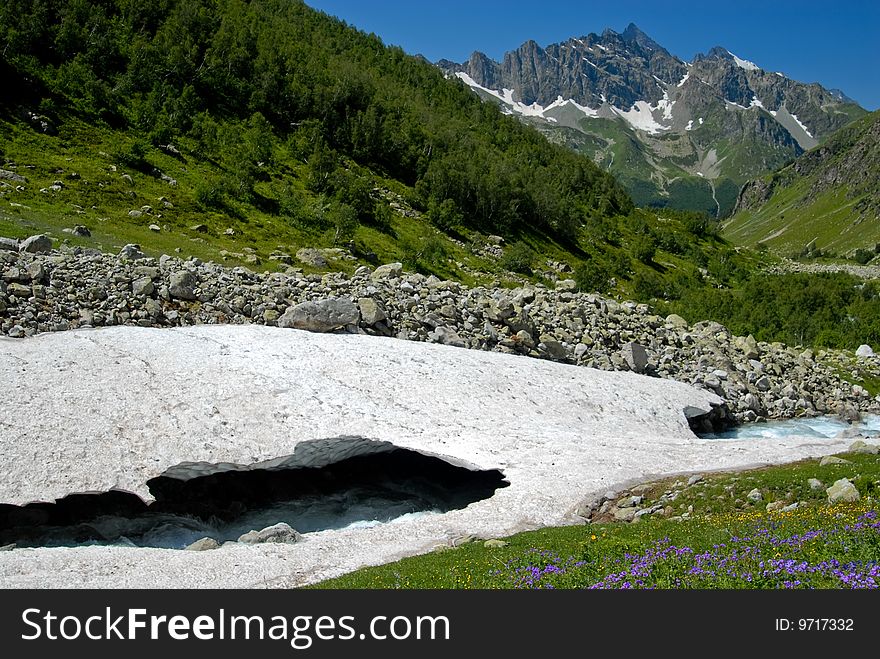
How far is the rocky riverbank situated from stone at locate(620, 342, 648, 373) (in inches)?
5.1

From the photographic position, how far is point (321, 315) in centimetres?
4309

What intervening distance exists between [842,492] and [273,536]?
19.9 m

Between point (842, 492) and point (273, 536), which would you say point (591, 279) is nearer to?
point (842, 492)

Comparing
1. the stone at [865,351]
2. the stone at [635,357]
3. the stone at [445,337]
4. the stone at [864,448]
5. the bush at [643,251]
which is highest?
the bush at [643,251]

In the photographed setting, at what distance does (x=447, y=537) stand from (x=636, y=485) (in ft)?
31.3

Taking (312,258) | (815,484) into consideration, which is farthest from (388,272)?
(815,484)

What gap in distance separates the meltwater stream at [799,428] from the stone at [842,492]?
75.7 feet

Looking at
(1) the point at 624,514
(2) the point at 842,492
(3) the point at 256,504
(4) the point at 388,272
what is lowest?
(3) the point at 256,504

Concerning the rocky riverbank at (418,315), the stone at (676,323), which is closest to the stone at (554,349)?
the rocky riverbank at (418,315)

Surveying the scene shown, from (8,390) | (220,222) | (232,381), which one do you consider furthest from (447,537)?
(220,222)

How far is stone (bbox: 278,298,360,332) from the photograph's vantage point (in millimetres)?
42562

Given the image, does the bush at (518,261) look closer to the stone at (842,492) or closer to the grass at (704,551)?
the grass at (704,551)

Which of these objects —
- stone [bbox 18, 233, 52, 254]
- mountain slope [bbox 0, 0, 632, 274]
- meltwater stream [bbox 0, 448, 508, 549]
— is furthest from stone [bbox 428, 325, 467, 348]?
stone [bbox 18, 233, 52, 254]

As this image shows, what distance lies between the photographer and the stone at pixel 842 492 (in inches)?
745
